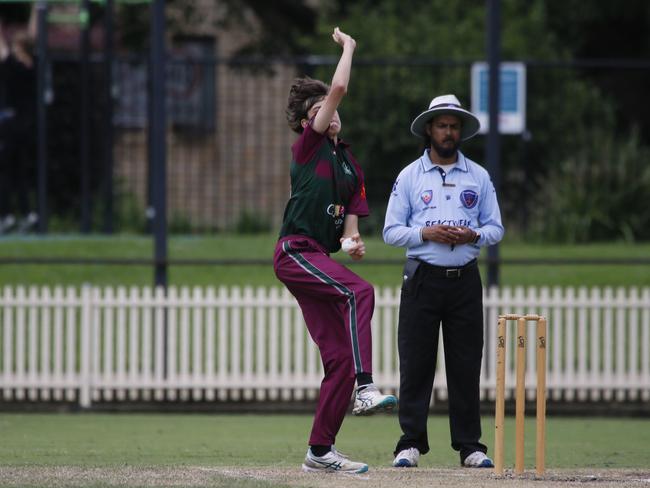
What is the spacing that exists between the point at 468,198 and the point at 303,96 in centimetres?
106

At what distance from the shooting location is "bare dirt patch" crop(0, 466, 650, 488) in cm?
648

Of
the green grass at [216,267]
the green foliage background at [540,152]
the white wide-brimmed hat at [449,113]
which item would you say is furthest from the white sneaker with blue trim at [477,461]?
the green foliage background at [540,152]

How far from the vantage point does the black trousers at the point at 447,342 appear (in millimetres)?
7594

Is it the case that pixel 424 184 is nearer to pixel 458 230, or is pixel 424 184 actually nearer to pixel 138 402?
pixel 458 230

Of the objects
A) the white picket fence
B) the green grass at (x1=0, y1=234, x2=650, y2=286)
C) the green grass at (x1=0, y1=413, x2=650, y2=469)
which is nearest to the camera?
the green grass at (x1=0, y1=413, x2=650, y2=469)

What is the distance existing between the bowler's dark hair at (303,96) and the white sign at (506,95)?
5688 millimetres

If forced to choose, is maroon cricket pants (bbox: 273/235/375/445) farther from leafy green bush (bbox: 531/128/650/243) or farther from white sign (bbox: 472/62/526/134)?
leafy green bush (bbox: 531/128/650/243)

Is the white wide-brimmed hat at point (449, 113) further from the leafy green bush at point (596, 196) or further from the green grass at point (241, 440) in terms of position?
the leafy green bush at point (596, 196)

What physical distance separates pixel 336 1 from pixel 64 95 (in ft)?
20.8

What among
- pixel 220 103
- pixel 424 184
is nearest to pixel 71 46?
pixel 220 103

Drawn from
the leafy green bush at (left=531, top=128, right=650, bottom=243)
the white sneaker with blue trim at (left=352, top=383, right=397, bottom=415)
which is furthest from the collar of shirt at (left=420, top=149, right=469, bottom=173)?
the leafy green bush at (left=531, top=128, right=650, bottom=243)

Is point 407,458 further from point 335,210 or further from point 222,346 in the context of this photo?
point 222,346

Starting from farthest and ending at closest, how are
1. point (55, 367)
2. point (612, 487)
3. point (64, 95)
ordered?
1. point (64, 95)
2. point (55, 367)
3. point (612, 487)

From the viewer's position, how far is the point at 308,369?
1228 centimetres
